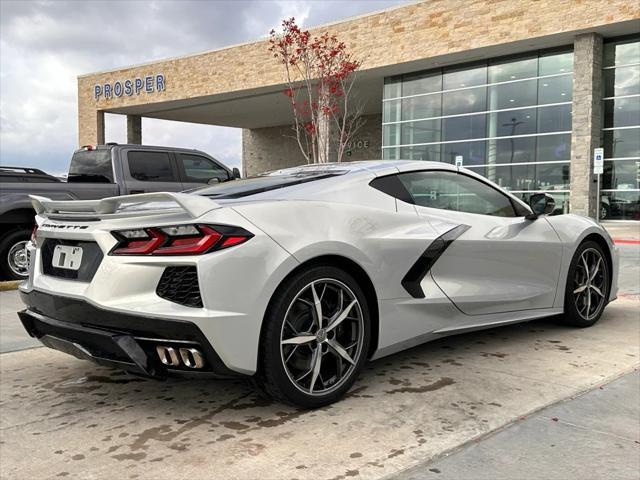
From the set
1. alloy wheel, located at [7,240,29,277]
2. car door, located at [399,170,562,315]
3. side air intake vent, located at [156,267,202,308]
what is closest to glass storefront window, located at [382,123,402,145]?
alloy wheel, located at [7,240,29,277]

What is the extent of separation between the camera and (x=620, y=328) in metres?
5.12

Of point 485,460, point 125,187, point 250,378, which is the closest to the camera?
point 485,460

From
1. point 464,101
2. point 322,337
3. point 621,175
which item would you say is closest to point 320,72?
point 464,101

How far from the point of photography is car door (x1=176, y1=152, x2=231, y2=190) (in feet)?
30.2

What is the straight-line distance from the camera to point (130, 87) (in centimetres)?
3675

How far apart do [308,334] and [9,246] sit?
586 centimetres

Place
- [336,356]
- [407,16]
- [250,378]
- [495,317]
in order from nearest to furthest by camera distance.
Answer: [250,378] < [336,356] < [495,317] < [407,16]

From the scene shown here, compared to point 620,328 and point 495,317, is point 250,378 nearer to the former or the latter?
point 495,317

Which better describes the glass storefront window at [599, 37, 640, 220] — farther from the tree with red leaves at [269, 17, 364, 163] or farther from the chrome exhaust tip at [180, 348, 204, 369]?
the chrome exhaust tip at [180, 348, 204, 369]

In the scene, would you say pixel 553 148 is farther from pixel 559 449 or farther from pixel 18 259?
pixel 559 449

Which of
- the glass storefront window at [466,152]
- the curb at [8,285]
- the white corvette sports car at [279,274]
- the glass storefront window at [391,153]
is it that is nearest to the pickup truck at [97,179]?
the curb at [8,285]

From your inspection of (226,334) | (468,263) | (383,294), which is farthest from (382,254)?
(226,334)

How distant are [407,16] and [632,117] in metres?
9.49

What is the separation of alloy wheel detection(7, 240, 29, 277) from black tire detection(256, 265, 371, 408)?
569 centimetres
